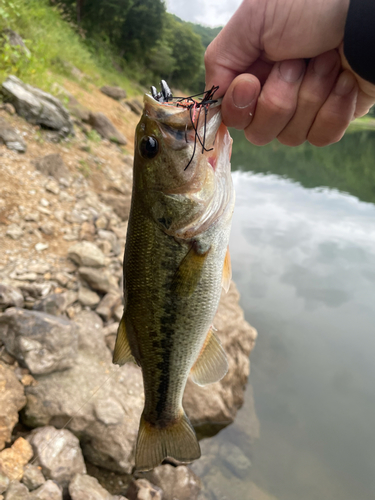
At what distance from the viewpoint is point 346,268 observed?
31.0 ft

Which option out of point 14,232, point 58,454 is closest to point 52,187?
point 14,232

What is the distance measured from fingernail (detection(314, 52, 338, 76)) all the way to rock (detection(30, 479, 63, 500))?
3427 millimetres

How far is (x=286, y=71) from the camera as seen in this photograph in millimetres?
1887

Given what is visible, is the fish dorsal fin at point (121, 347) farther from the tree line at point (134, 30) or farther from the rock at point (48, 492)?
the tree line at point (134, 30)

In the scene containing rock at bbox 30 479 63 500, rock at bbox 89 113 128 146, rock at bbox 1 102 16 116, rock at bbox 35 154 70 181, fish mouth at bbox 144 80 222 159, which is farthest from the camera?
rock at bbox 89 113 128 146

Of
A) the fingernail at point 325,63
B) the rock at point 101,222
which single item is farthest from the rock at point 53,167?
the fingernail at point 325,63

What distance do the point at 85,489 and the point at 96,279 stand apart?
218 centimetres

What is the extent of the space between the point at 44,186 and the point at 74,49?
50.2ft

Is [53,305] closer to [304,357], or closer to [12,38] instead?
[304,357]

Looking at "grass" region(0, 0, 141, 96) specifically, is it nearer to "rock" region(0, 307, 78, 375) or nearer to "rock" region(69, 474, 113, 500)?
"rock" region(0, 307, 78, 375)

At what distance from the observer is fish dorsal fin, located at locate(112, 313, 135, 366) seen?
1995 mm

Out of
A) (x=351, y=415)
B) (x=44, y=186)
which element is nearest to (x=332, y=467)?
(x=351, y=415)

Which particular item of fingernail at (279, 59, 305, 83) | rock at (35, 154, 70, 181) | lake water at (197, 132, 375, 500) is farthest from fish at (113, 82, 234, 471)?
rock at (35, 154, 70, 181)

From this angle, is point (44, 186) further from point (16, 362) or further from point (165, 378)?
point (165, 378)
